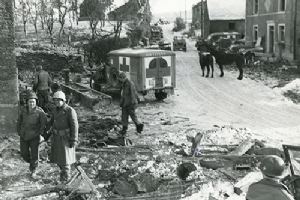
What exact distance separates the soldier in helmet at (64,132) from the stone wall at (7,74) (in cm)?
358

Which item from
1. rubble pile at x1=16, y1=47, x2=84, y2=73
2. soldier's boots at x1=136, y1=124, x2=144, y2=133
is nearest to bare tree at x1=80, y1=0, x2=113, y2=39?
rubble pile at x1=16, y1=47, x2=84, y2=73

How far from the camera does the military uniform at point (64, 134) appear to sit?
26.4 feet

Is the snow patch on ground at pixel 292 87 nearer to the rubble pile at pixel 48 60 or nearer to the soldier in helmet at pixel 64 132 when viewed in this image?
the soldier in helmet at pixel 64 132

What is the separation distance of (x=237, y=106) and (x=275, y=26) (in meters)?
18.5

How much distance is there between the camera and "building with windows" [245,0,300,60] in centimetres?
2942

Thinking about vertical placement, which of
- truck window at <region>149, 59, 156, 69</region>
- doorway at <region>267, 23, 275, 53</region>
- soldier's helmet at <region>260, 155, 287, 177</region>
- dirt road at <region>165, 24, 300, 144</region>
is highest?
doorway at <region>267, 23, 275, 53</region>

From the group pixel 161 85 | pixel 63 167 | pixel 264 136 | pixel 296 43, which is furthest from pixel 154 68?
pixel 296 43

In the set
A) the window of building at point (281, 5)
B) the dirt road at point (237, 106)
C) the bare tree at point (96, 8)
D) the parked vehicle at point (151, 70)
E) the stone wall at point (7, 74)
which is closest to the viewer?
the stone wall at point (7, 74)

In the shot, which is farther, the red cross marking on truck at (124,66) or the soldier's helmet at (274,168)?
the red cross marking on truck at (124,66)

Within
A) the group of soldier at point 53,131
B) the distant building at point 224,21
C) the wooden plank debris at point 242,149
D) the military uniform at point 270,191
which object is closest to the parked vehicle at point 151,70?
the wooden plank debris at point 242,149

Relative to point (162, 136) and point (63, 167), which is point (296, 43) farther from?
point (63, 167)

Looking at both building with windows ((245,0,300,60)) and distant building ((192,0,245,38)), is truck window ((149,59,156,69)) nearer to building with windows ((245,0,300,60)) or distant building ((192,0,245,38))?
building with windows ((245,0,300,60))

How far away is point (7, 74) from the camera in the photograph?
11.2m

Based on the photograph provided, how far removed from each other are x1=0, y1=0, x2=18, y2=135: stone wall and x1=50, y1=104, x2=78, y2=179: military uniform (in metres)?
3.58
